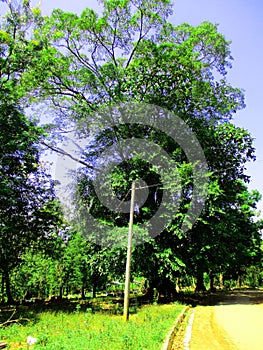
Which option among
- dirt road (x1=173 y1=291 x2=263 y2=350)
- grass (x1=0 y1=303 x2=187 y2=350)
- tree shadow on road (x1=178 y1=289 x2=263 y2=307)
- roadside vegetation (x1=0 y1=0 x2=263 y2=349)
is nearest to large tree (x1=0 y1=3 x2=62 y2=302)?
roadside vegetation (x1=0 y1=0 x2=263 y2=349)

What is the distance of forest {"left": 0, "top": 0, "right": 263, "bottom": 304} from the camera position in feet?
52.7

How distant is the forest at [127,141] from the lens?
52.7 ft

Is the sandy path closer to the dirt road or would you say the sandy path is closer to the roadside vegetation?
the dirt road

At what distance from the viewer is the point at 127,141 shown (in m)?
19.0

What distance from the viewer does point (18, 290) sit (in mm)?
26922

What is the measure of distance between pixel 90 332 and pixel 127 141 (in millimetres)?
12230

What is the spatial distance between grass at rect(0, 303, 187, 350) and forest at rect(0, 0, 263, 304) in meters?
4.85

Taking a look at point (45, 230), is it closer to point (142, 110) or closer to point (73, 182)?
point (73, 182)

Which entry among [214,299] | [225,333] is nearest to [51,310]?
[225,333]

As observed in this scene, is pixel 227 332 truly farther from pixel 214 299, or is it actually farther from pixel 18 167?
pixel 214 299

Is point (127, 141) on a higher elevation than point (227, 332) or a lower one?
higher

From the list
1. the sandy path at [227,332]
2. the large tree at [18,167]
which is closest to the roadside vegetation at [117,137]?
the large tree at [18,167]

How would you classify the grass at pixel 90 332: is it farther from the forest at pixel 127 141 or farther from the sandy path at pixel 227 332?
the forest at pixel 127 141

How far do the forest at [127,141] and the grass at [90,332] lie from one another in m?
4.85
